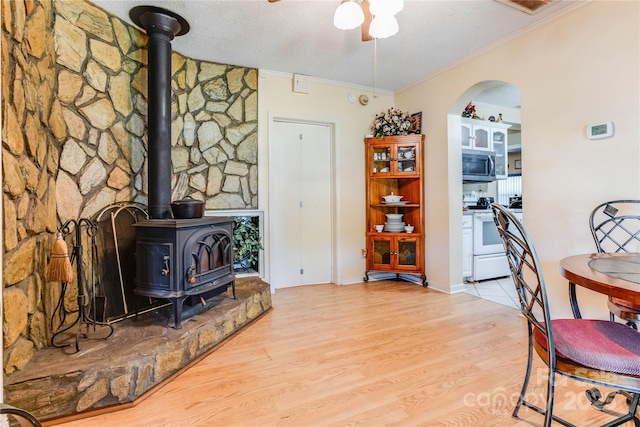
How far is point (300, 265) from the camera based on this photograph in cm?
412

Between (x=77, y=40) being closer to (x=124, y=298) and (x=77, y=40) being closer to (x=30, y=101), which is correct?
(x=30, y=101)

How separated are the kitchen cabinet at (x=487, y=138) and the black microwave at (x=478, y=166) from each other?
0.29 feet

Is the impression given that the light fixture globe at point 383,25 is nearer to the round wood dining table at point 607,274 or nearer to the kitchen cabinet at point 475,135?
the round wood dining table at point 607,274

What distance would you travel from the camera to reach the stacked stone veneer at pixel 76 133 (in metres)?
1.67

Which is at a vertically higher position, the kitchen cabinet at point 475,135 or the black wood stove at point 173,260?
the kitchen cabinet at point 475,135

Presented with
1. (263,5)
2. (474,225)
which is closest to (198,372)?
(263,5)

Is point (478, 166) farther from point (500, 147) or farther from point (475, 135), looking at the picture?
point (500, 147)

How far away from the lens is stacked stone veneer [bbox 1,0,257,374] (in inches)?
65.7

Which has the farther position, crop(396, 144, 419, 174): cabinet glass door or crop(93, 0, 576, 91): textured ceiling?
crop(396, 144, 419, 174): cabinet glass door

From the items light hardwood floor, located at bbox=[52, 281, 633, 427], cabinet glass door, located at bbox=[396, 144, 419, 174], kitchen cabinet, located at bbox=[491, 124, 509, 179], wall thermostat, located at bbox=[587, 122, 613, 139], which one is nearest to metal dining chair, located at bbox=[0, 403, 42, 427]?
light hardwood floor, located at bbox=[52, 281, 633, 427]

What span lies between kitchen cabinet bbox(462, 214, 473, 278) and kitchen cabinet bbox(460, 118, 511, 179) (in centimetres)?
105

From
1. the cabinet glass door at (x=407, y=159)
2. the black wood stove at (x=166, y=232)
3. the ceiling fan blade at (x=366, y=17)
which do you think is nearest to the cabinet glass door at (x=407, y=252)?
the cabinet glass door at (x=407, y=159)

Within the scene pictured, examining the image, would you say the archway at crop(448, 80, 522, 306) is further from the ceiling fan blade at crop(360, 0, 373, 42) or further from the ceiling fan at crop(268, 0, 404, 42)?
the ceiling fan at crop(268, 0, 404, 42)

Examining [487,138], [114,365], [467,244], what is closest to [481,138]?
[487,138]
